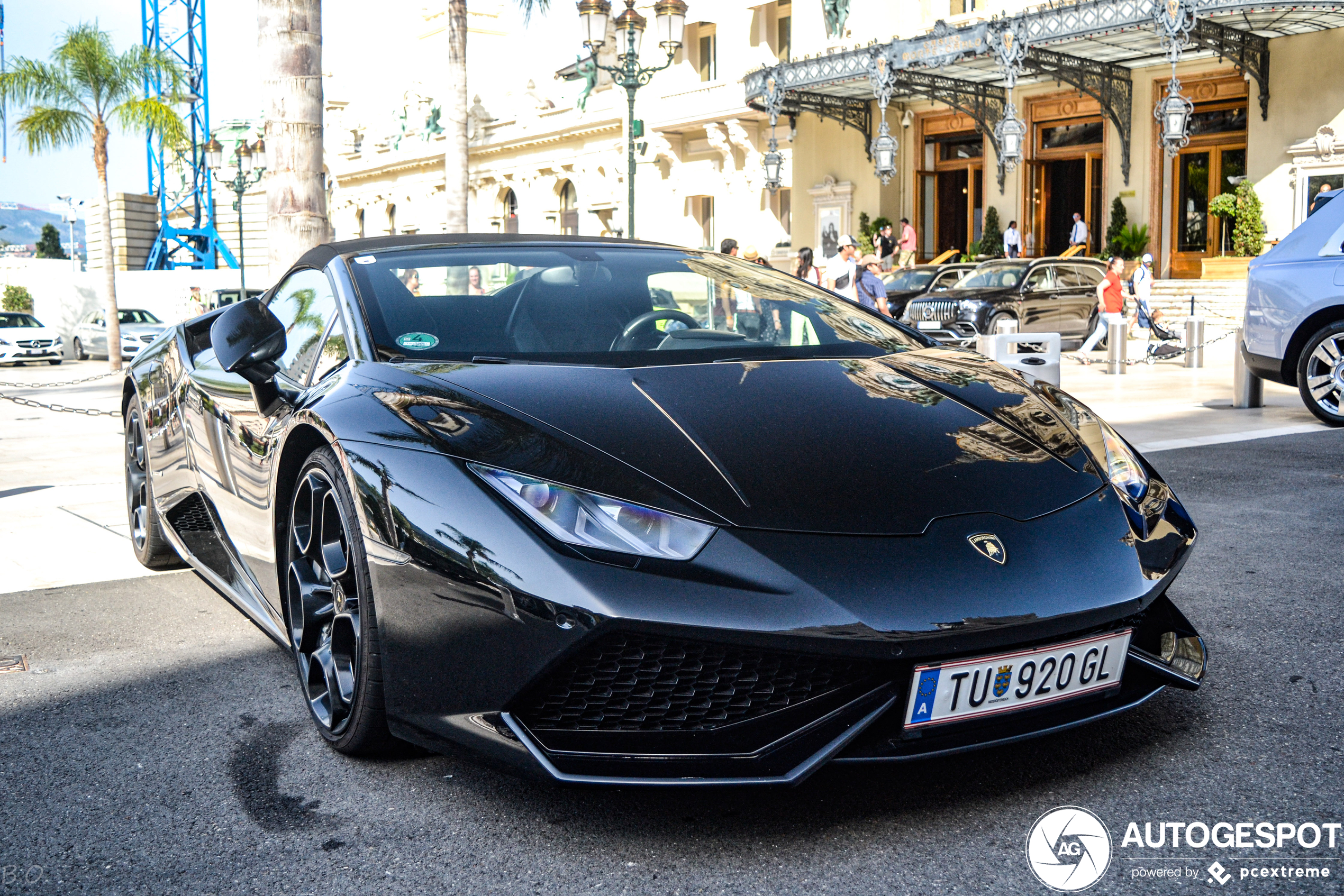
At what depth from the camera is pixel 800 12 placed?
31484 millimetres

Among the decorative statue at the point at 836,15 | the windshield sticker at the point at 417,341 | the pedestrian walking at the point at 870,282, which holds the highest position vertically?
the decorative statue at the point at 836,15

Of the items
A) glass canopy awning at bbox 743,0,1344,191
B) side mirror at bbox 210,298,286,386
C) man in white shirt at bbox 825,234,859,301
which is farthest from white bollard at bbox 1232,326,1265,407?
glass canopy awning at bbox 743,0,1344,191

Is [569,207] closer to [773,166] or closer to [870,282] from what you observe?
[773,166]

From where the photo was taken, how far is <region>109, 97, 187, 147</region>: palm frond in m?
26.7

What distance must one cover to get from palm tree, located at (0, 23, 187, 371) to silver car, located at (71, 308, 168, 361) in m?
3.01

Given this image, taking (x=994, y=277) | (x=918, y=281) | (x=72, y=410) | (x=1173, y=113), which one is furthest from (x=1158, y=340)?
(x=72, y=410)

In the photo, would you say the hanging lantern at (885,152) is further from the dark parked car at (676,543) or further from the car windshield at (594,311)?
the dark parked car at (676,543)

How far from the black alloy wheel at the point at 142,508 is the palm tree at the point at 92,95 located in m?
23.0

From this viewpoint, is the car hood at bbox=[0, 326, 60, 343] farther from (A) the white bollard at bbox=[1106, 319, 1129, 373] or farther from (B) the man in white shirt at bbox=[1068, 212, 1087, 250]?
(A) the white bollard at bbox=[1106, 319, 1129, 373]

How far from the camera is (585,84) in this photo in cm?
4134

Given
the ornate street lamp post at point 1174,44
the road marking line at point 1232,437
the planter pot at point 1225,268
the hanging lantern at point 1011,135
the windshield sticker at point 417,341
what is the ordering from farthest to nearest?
the hanging lantern at point 1011,135
the planter pot at point 1225,268
the ornate street lamp post at point 1174,44
the road marking line at point 1232,437
the windshield sticker at point 417,341

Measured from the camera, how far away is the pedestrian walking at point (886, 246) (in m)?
20.7

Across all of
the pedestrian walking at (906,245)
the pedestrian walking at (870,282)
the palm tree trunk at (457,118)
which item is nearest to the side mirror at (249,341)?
the pedestrian walking at (870,282)

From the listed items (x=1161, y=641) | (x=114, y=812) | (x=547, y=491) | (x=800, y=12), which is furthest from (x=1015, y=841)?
(x=800, y=12)
